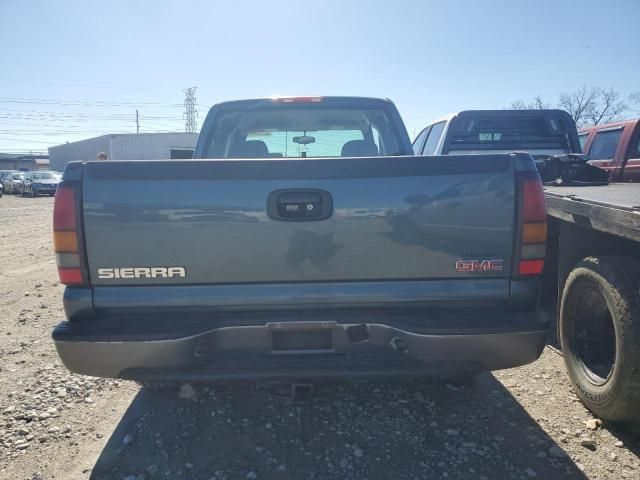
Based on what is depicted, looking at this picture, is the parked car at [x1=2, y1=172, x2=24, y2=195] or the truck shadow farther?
the parked car at [x1=2, y1=172, x2=24, y2=195]

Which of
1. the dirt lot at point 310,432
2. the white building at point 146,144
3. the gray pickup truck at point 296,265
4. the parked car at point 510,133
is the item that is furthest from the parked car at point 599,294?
the white building at point 146,144

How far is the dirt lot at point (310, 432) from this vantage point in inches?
91.7

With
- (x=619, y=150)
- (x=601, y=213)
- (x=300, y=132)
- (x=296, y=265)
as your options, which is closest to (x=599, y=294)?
(x=601, y=213)

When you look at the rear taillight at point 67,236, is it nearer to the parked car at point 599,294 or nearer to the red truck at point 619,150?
the parked car at point 599,294

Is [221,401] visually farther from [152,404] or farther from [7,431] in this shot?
[7,431]

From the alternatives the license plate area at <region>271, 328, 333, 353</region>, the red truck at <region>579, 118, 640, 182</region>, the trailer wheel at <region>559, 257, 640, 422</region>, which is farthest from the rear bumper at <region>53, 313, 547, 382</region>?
the red truck at <region>579, 118, 640, 182</region>

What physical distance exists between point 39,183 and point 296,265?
31709 mm

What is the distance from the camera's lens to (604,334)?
9.49 feet

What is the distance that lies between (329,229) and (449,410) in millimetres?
1610

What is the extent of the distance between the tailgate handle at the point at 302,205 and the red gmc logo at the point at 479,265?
→ 0.73 metres

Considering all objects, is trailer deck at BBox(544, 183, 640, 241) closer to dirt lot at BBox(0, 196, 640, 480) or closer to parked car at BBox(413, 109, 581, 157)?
dirt lot at BBox(0, 196, 640, 480)

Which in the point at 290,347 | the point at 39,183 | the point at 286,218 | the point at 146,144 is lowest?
the point at 290,347

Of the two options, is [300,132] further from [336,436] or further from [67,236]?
[336,436]

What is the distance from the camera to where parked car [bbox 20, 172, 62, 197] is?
2803 centimetres
